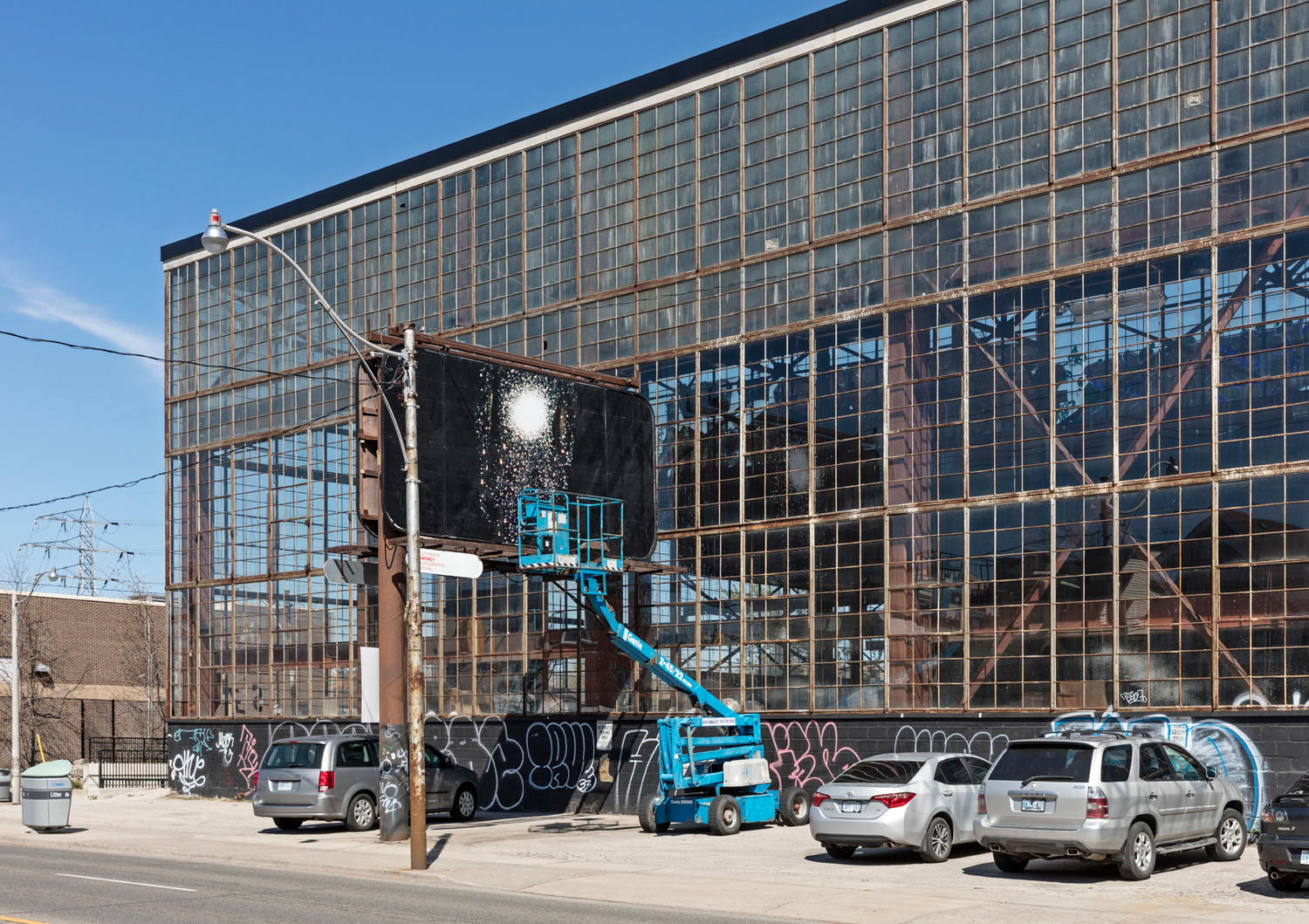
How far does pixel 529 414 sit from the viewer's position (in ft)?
87.9

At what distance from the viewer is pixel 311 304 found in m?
36.7

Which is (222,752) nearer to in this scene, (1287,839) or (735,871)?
(735,871)

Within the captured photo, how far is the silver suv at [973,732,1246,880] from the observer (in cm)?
1571

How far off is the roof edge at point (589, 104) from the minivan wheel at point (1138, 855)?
16.7 m

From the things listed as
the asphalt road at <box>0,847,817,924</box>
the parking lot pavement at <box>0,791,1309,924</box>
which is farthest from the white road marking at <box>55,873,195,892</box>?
the parking lot pavement at <box>0,791,1309,924</box>

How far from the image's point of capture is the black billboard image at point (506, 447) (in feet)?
81.8

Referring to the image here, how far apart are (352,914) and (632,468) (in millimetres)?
15681

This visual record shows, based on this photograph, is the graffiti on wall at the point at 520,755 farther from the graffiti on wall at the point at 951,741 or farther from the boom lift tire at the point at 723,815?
the graffiti on wall at the point at 951,741

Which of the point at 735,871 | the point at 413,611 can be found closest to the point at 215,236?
the point at 413,611

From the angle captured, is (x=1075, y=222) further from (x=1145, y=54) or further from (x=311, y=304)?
(x=311, y=304)

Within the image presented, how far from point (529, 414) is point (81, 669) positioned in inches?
1635

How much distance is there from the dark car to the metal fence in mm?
34224

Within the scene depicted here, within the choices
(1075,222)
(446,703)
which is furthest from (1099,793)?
(446,703)

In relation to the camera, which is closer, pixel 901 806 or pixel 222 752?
pixel 901 806
